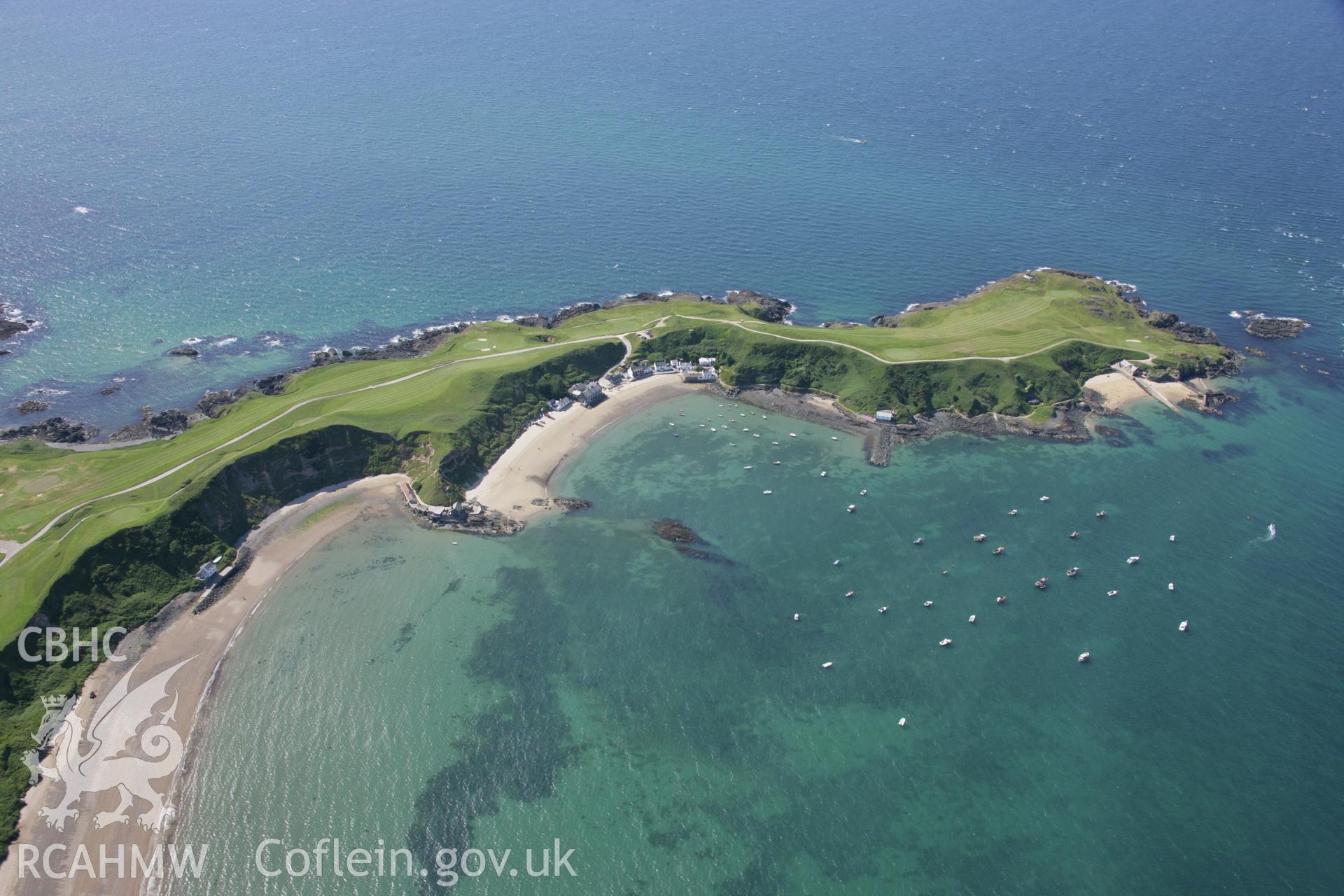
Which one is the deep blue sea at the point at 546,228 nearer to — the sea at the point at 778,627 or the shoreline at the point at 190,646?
the sea at the point at 778,627

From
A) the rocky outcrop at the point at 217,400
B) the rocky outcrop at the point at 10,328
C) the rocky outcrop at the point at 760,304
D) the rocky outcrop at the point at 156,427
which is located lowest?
the rocky outcrop at the point at 156,427

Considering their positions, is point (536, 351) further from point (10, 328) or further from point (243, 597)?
point (10, 328)

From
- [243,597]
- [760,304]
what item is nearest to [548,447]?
[243,597]

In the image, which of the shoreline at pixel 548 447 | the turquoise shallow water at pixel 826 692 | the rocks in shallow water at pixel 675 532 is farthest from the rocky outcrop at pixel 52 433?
the rocks in shallow water at pixel 675 532

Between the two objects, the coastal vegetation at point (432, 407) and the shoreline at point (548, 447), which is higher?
the coastal vegetation at point (432, 407)

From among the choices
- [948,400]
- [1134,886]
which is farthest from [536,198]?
[1134,886]

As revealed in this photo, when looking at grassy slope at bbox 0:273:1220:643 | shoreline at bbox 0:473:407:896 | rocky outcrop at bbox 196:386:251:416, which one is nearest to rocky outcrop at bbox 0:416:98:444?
grassy slope at bbox 0:273:1220:643
